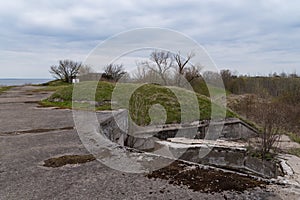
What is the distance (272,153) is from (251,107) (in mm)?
10338

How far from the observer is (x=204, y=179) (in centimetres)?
248

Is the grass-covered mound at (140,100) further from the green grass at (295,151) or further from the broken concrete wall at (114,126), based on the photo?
the green grass at (295,151)

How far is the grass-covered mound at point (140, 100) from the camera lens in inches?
405

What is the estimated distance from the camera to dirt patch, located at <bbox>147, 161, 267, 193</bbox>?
2298 millimetres

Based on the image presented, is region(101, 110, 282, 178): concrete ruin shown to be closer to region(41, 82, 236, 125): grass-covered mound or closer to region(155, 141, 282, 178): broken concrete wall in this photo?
region(155, 141, 282, 178): broken concrete wall

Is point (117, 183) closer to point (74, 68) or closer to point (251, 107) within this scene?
point (251, 107)

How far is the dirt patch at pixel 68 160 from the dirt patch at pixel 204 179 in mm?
925

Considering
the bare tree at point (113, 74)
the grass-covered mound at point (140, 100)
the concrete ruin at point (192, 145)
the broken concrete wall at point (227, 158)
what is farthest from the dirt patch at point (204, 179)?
the bare tree at point (113, 74)

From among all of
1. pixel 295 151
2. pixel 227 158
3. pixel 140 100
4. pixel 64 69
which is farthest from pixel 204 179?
pixel 64 69

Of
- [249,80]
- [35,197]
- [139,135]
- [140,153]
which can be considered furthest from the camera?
[249,80]

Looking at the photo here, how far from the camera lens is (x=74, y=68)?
35.4 meters

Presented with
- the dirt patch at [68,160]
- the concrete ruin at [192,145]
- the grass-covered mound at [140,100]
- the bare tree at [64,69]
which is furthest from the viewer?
the bare tree at [64,69]

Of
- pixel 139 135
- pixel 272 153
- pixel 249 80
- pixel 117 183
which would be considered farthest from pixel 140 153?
pixel 249 80

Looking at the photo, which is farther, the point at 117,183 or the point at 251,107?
the point at 251,107
